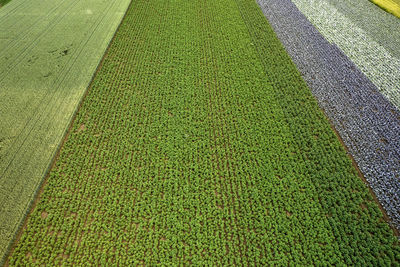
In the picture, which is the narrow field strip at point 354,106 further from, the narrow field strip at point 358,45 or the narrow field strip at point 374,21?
the narrow field strip at point 374,21

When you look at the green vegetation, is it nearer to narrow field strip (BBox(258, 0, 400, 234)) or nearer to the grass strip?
narrow field strip (BBox(258, 0, 400, 234))

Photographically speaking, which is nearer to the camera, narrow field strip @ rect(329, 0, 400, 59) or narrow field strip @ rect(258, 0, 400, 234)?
narrow field strip @ rect(258, 0, 400, 234)

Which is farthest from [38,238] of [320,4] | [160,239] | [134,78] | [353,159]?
[320,4]

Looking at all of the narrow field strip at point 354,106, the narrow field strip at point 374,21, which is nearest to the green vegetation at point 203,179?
the narrow field strip at point 354,106

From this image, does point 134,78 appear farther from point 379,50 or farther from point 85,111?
point 379,50

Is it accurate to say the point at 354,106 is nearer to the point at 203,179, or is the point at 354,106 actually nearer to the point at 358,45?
the point at 358,45

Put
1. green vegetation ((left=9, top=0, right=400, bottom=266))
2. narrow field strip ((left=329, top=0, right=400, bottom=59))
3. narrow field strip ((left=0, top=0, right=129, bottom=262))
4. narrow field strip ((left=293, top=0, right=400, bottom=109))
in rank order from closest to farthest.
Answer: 1. green vegetation ((left=9, top=0, right=400, bottom=266))
2. narrow field strip ((left=0, top=0, right=129, bottom=262))
3. narrow field strip ((left=293, top=0, right=400, bottom=109))
4. narrow field strip ((left=329, top=0, right=400, bottom=59))

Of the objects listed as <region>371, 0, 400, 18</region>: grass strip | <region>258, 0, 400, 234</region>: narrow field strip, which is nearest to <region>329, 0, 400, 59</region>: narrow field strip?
<region>371, 0, 400, 18</region>: grass strip
